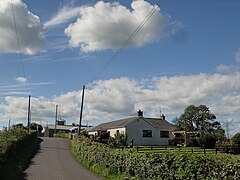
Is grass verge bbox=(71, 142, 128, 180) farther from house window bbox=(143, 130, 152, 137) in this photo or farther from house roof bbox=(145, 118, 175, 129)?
house roof bbox=(145, 118, 175, 129)

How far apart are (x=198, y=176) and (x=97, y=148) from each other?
13.1 metres

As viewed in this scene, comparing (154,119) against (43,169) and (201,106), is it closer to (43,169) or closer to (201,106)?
(201,106)

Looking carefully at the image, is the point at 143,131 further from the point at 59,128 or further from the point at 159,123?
the point at 59,128

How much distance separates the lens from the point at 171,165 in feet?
39.0

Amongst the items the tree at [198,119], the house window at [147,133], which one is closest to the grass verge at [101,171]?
the house window at [147,133]

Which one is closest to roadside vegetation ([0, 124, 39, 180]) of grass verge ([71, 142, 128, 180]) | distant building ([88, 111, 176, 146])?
grass verge ([71, 142, 128, 180])

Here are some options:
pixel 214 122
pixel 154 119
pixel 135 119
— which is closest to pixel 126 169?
pixel 135 119

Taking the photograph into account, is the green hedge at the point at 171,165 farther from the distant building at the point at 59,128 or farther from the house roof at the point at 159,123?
the distant building at the point at 59,128

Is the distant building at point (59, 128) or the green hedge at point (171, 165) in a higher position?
the distant building at point (59, 128)

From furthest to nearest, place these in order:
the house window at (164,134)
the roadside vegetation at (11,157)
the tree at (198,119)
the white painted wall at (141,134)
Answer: the tree at (198,119) → the house window at (164,134) → the white painted wall at (141,134) → the roadside vegetation at (11,157)

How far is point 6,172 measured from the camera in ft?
52.0

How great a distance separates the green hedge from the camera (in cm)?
920

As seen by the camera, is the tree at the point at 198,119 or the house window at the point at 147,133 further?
the tree at the point at 198,119

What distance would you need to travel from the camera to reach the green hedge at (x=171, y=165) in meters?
9.20
